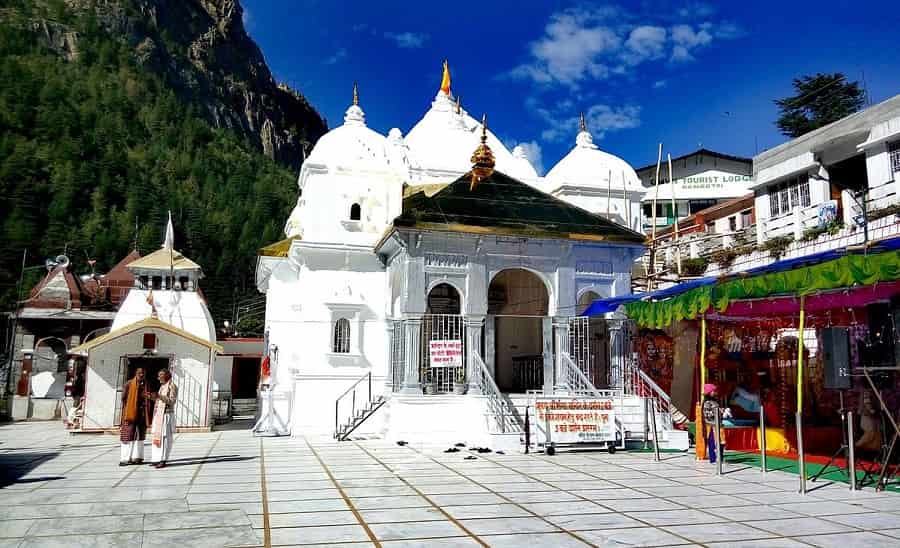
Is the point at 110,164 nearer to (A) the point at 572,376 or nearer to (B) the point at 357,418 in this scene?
(B) the point at 357,418

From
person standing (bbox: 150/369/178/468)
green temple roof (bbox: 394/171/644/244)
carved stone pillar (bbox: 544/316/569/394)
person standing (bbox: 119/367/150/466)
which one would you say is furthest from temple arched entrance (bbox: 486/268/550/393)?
person standing (bbox: 119/367/150/466)

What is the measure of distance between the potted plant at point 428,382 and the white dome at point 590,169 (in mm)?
8852

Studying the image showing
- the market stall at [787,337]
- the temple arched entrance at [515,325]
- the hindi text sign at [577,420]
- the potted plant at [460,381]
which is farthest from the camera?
the temple arched entrance at [515,325]

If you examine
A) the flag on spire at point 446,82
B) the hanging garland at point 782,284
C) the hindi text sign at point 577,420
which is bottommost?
the hindi text sign at point 577,420

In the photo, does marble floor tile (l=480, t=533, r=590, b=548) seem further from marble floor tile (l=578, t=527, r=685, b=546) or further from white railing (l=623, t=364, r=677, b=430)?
white railing (l=623, t=364, r=677, b=430)

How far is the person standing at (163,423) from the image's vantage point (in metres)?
11.2

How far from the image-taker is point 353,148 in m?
20.7

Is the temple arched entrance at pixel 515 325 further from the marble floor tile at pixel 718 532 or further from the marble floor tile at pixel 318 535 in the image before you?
the marble floor tile at pixel 318 535

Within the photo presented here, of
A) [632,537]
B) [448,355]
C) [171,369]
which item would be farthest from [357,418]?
[632,537]

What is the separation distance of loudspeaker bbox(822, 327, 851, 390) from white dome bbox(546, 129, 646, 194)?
45.5 feet

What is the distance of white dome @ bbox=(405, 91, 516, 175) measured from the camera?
73.7 feet

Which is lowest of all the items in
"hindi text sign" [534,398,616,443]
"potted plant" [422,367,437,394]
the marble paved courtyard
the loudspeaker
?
the marble paved courtyard

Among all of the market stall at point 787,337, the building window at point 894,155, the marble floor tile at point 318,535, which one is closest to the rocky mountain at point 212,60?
the building window at point 894,155

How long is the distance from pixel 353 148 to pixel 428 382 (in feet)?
25.9
